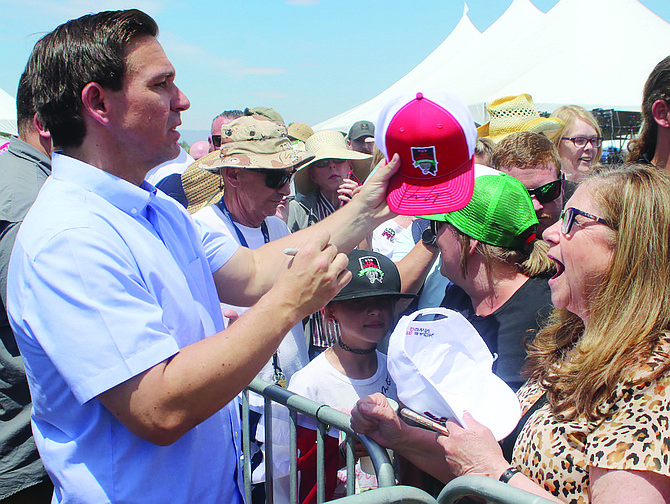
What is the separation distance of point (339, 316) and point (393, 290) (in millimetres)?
307

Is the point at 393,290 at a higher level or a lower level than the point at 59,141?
lower

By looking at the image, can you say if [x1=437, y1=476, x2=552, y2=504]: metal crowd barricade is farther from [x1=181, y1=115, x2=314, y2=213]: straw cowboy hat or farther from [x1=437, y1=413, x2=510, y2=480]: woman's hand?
[x1=181, y1=115, x2=314, y2=213]: straw cowboy hat

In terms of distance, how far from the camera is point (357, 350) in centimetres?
259

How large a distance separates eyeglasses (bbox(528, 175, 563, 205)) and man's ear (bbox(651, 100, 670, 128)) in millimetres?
728

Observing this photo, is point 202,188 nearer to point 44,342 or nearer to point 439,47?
point 44,342

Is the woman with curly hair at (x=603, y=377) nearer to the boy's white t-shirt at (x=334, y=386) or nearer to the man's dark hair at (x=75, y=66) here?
the boy's white t-shirt at (x=334, y=386)

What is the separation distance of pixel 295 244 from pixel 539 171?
1.80m

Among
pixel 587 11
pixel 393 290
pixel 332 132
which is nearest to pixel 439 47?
pixel 587 11

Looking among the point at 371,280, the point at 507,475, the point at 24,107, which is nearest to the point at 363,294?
the point at 371,280

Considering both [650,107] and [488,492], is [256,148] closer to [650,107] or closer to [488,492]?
[650,107]

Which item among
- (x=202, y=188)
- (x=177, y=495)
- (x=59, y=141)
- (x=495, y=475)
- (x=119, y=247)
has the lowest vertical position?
(x=495, y=475)

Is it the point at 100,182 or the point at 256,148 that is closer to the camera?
the point at 100,182

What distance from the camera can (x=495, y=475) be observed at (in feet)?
5.06

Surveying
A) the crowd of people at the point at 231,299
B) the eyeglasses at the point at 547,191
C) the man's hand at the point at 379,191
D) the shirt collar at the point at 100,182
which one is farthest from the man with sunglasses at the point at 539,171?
the shirt collar at the point at 100,182
